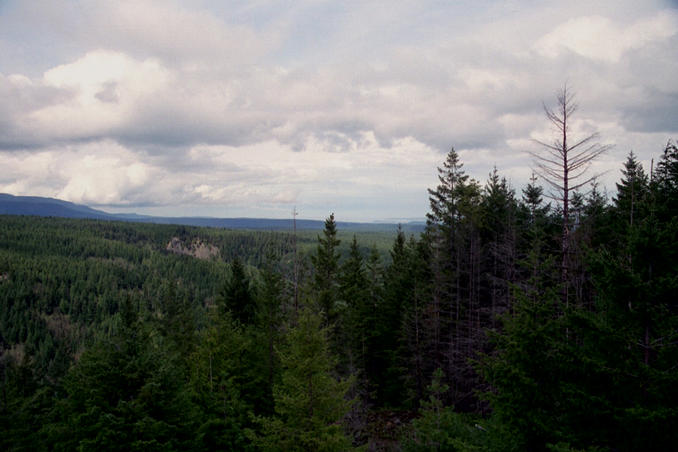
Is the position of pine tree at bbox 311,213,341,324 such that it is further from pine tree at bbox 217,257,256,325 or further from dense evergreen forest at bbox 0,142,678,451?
pine tree at bbox 217,257,256,325

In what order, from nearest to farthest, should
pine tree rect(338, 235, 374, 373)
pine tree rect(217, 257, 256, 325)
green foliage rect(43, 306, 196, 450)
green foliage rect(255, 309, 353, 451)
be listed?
1. green foliage rect(43, 306, 196, 450)
2. green foliage rect(255, 309, 353, 451)
3. pine tree rect(338, 235, 374, 373)
4. pine tree rect(217, 257, 256, 325)

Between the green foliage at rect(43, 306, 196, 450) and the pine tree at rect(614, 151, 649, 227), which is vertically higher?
the pine tree at rect(614, 151, 649, 227)

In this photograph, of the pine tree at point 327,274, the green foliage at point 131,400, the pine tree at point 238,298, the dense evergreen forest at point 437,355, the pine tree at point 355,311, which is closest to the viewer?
the dense evergreen forest at point 437,355

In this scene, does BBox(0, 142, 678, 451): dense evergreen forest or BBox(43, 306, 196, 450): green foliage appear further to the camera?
BBox(43, 306, 196, 450): green foliage

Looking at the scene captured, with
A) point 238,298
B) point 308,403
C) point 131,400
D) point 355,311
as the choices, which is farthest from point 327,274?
point 131,400

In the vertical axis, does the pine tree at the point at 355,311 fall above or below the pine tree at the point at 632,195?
below

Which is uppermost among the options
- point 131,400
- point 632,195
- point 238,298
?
point 632,195

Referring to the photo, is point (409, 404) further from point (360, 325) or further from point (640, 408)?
point (640, 408)

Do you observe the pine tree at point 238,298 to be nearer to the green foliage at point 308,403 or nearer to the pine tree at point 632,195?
the green foliage at point 308,403

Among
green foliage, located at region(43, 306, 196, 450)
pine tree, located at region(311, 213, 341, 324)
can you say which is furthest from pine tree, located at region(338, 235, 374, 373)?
green foliage, located at region(43, 306, 196, 450)

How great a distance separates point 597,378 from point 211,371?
622 inches

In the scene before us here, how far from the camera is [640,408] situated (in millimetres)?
6941

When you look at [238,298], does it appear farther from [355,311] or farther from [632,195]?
[632,195]

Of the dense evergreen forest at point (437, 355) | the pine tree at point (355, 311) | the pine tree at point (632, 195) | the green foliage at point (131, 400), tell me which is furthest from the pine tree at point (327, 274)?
the pine tree at point (632, 195)
